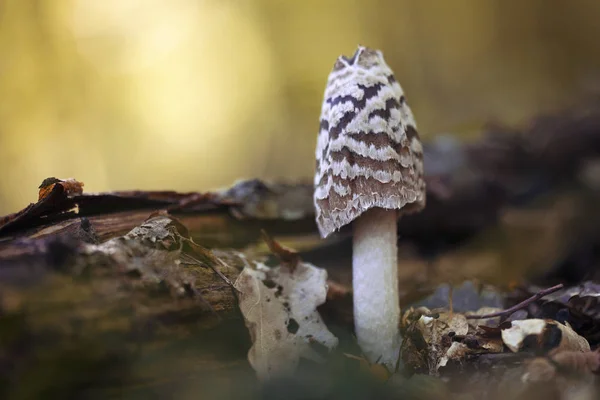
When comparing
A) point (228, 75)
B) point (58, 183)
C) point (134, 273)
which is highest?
point (228, 75)

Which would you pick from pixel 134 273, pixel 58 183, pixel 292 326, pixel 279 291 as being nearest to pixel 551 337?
pixel 292 326

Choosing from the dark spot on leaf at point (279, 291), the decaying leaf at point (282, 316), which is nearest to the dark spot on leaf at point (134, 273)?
→ the decaying leaf at point (282, 316)

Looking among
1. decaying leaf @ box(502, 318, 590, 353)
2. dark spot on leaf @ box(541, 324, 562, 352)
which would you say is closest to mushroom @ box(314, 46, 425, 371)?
decaying leaf @ box(502, 318, 590, 353)

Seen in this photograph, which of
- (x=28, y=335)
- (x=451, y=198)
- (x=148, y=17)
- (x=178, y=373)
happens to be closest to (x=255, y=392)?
(x=178, y=373)

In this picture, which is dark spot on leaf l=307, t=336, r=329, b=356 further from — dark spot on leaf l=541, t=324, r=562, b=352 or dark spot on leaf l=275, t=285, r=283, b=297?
dark spot on leaf l=541, t=324, r=562, b=352

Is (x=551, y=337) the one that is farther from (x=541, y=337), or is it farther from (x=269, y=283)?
(x=269, y=283)

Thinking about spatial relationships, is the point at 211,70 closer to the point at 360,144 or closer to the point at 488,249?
the point at 488,249

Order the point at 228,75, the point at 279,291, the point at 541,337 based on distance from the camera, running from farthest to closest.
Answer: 1. the point at 228,75
2. the point at 279,291
3. the point at 541,337
